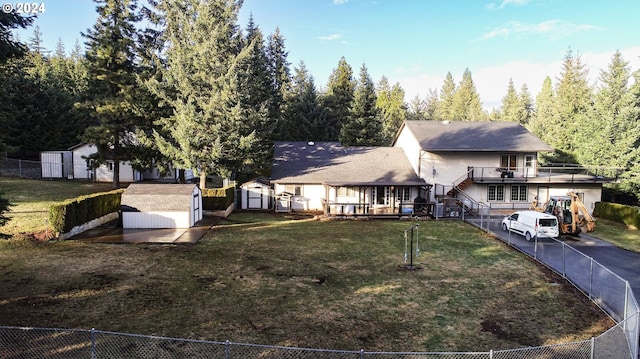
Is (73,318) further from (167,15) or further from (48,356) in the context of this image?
(167,15)

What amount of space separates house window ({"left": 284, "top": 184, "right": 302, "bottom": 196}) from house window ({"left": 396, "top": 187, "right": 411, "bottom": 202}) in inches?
324

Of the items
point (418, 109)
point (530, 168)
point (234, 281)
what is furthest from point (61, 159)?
point (418, 109)

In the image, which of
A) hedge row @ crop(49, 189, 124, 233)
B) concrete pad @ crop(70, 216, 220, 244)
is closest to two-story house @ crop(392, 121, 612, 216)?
concrete pad @ crop(70, 216, 220, 244)

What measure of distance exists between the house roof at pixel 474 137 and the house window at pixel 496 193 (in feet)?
10.2

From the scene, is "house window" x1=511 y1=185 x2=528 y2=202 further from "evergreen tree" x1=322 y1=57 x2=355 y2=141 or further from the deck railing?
"evergreen tree" x1=322 y1=57 x2=355 y2=141

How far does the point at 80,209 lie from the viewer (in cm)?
2189

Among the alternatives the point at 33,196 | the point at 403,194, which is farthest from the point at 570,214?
the point at 33,196

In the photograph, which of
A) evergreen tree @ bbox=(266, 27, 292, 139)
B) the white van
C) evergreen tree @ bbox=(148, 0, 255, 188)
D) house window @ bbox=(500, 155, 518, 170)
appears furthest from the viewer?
evergreen tree @ bbox=(266, 27, 292, 139)

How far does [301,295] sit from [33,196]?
26.5 metres

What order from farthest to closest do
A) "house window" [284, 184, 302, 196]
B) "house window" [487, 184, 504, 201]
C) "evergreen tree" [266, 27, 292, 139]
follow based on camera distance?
"evergreen tree" [266, 27, 292, 139] → "house window" [487, 184, 504, 201] → "house window" [284, 184, 302, 196]

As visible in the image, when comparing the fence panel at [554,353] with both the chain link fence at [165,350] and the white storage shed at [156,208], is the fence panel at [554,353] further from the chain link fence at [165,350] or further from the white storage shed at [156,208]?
the white storage shed at [156,208]

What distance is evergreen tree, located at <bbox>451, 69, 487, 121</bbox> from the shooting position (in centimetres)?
9219

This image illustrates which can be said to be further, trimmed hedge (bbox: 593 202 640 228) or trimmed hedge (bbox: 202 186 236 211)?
trimmed hedge (bbox: 202 186 236 211)

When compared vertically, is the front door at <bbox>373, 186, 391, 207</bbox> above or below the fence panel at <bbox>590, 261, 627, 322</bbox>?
above
